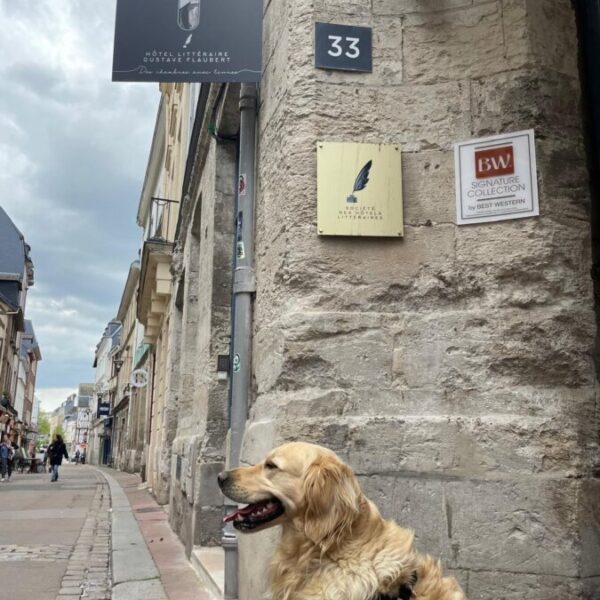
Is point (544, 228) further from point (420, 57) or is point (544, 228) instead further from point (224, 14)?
point (224, 14)

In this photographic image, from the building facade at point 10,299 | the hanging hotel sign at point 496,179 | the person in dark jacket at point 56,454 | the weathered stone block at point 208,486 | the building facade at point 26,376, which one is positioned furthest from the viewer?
the building facade at point 26,376

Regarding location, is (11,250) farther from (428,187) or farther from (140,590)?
(428,187)

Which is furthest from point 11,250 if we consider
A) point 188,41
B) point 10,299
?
point 188,41

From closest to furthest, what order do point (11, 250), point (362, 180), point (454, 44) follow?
point (362, 180) → point (454, 44) → point (11, 250)

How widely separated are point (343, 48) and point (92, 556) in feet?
20.3

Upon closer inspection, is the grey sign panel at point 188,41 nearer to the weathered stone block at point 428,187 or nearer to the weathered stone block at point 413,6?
the weathered stone block at point 413,6

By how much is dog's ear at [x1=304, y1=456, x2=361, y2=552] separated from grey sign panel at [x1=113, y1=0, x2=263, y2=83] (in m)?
3.13

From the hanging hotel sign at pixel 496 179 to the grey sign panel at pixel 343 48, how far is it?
0.86m

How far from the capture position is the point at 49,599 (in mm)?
5430

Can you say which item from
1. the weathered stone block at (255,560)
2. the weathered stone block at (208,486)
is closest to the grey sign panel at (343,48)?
the weathered stone block at (255,560)

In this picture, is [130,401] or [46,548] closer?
[46,548]

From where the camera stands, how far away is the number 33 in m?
4.18

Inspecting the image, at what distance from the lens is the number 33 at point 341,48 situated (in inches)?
165

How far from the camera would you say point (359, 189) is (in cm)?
402
